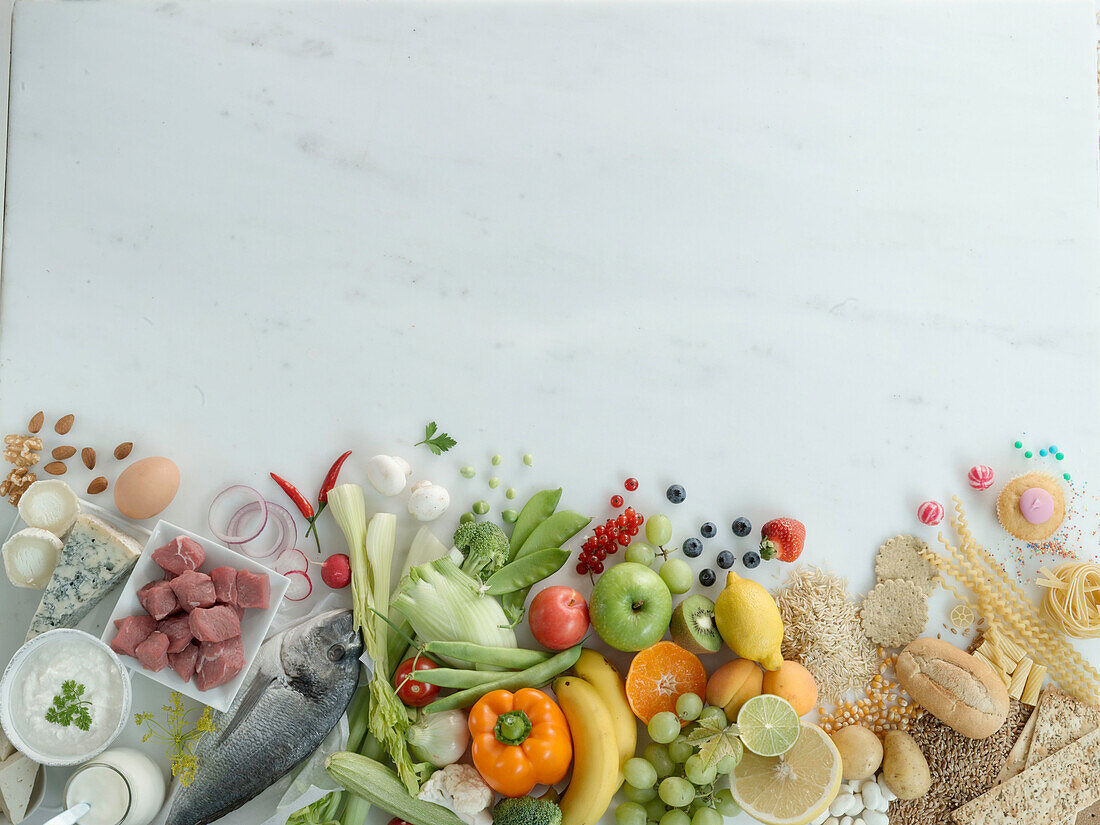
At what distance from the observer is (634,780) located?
5.70ft

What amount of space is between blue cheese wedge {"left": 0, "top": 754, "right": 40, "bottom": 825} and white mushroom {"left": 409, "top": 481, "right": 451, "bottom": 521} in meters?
1.04

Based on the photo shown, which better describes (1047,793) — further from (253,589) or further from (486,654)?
(253,589)

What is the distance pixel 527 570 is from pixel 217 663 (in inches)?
28.7

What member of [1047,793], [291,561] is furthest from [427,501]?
[1047,793]

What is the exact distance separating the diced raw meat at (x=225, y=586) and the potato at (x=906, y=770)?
5.25 feet

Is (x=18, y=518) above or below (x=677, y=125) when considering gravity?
below

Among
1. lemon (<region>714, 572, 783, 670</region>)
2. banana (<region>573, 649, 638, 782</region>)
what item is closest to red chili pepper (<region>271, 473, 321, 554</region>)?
banana (<region>573, 649, 638, 782</region>)

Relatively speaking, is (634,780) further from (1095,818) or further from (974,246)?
(974,246)

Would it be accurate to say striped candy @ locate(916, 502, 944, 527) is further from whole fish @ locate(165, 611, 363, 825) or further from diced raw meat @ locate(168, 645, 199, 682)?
diced raw meat @ locate(168, 645, 199, 682)

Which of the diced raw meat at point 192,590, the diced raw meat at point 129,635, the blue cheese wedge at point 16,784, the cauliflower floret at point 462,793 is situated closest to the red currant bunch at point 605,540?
the cauliflower floret at point 462,793

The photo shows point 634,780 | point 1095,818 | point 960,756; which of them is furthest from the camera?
point 1095,818

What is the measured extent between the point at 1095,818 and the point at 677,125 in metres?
2.08

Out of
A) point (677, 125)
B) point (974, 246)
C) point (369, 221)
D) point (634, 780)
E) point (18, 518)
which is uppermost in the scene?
point (677, 125)

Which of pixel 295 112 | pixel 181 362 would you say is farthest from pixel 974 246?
pixel 181 362
